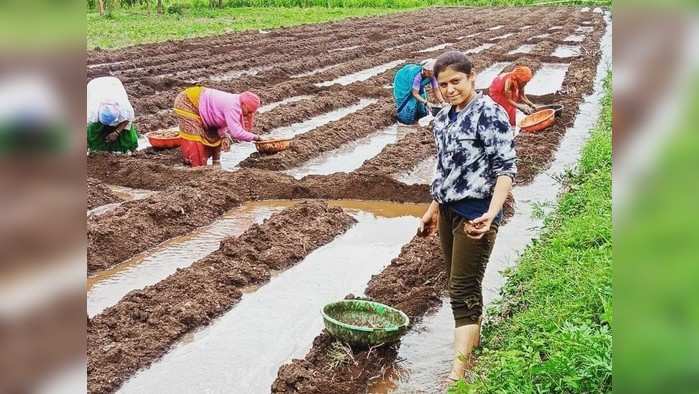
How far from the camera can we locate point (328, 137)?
1114cm

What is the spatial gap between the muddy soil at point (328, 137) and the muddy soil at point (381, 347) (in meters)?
3.59

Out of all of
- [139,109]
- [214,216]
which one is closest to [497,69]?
[139,109]

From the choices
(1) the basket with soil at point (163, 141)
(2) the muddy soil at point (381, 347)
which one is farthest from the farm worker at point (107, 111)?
(2) the muddy soil at point (381, 347)

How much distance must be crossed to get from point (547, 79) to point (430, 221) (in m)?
14.0

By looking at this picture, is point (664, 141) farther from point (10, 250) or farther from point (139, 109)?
point (139, 109)

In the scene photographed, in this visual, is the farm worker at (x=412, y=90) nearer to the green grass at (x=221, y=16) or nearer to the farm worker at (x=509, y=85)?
the farm worker at (x=509, y=85)

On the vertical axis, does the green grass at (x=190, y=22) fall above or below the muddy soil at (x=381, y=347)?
above

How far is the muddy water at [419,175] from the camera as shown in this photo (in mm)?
9297

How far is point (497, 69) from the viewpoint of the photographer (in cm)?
1934

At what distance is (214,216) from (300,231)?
112 cm

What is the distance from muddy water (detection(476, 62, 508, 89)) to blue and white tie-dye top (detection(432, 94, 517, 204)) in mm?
12690

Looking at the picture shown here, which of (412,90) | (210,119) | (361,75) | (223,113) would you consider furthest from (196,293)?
(361,75)

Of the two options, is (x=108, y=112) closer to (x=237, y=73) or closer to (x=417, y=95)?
(x=417, y=95)

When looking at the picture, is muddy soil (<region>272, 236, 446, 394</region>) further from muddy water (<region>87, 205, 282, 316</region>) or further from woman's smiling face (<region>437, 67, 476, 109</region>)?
muddy water (<region>87, 205, 282, 316</region>)
